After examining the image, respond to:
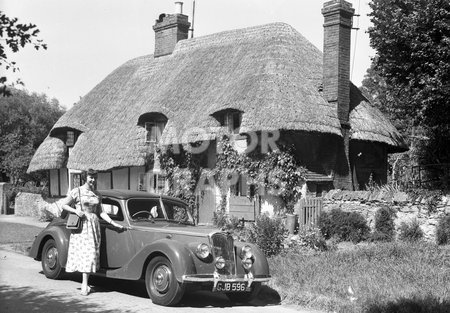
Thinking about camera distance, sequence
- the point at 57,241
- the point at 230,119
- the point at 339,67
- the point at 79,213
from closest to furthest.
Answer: the point at 79,213 → the point at 57,241 → the point at 339,67 → the point at 230,119

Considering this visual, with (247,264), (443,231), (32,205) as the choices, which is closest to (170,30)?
(32,205)

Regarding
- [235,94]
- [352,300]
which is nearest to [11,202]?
[235,94]

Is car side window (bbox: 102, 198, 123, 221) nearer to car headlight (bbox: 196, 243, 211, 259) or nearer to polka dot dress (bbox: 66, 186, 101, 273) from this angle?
polka dot dress (bbox: 66, 186, 101, 273)

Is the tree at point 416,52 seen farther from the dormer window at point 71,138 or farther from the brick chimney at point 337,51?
the dormer window at point 71,138

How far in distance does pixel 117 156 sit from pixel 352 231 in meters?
11.5

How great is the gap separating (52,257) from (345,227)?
933cm

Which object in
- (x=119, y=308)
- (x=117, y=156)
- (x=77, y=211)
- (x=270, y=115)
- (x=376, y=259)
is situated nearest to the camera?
(x=119, y=308)

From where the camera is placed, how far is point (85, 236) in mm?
9797

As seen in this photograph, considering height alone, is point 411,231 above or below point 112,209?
below

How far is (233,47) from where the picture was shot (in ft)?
85.3

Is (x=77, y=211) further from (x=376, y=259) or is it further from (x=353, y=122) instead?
(x=353, y=122)

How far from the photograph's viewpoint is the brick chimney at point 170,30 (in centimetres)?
3028

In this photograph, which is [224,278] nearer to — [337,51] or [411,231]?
[411,231]

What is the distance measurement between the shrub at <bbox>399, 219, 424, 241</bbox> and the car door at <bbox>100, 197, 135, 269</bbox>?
907 centimetres
